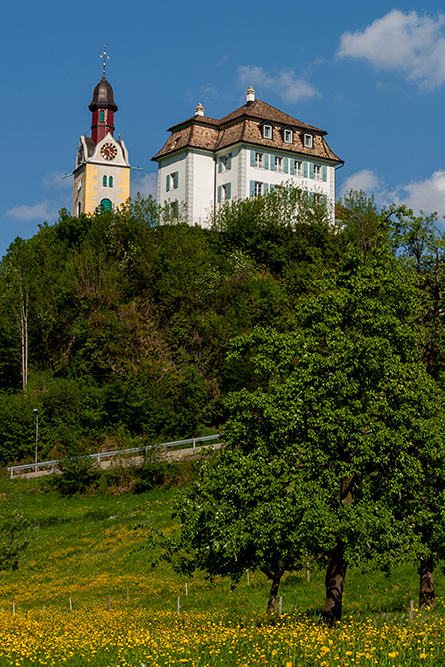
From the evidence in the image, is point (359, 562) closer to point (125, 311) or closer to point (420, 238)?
point (420, 238)

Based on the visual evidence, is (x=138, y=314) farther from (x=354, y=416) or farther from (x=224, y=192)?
(x=354, y=416)

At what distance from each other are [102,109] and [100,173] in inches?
470

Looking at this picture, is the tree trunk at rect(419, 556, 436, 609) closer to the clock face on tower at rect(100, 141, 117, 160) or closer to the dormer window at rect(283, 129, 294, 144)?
the dormer window at rect(283, 129, 294, 144)

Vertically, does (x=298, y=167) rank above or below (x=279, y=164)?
A: above

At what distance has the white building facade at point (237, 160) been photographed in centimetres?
7156

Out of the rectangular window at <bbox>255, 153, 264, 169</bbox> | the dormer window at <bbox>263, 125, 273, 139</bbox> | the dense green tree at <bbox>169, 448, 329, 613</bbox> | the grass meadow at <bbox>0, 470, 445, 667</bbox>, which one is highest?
the dormer window at <bbox>263, 125, 273, 139</bbox>

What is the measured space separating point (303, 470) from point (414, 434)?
284 centimetres

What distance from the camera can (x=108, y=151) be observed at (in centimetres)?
9281

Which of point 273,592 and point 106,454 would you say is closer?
point 273,592

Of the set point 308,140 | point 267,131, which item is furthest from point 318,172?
point 267,131

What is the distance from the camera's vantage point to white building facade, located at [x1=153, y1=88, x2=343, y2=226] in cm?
7156

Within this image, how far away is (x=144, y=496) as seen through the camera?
46.9 m

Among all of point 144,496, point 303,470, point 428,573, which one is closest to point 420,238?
point 428,573

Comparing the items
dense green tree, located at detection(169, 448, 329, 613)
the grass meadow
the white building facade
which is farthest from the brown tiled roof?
dense green tree, located at detection(169, 448, 329, 613)
